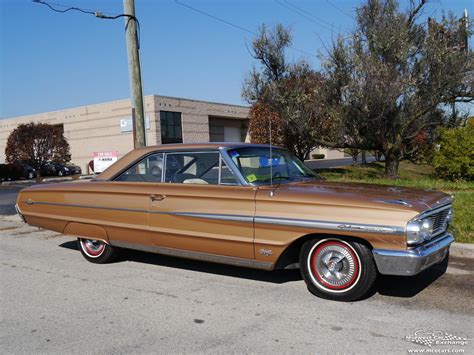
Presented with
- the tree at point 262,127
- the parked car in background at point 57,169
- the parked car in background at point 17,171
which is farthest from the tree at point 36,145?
the tree at point 262,127

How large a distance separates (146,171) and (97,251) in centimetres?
134

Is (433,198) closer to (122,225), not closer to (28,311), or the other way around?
(122,225)

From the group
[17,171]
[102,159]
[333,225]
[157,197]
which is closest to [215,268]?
[157,197]

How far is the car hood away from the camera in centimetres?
411

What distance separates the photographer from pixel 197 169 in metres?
5.28

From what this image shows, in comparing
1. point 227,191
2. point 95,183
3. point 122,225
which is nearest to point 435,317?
point 227,191

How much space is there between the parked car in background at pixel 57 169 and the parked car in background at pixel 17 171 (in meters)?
1.20

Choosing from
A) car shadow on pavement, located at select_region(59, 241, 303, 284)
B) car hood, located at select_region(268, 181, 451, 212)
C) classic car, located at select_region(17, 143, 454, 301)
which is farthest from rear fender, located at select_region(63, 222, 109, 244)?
car hood, located at select_region(268, 181, 451, 212)

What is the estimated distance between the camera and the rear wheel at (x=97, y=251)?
5.94 metres

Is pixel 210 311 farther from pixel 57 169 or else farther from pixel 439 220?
pixel 57 169

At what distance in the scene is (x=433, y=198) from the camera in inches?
176

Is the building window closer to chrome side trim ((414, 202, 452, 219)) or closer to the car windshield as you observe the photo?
the car windshield

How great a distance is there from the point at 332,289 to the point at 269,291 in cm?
67

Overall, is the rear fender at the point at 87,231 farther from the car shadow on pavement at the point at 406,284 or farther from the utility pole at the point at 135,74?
the utility pole at the point at 135,74
